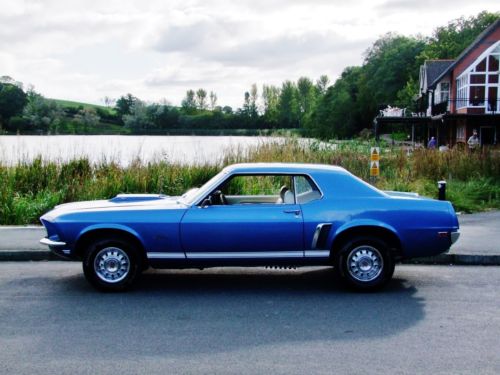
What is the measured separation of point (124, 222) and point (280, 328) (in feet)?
7.53

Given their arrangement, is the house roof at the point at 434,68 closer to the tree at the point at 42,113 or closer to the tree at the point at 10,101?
the tree at the point at 42,113

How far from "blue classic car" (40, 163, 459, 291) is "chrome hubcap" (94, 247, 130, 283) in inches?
0.4

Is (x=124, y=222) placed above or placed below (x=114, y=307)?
above

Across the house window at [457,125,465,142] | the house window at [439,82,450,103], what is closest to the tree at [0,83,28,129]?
the house window at [457,125,465,142]

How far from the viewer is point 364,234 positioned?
703cm

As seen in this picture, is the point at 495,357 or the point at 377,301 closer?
the point at 495,357

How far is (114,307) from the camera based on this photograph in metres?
6.37

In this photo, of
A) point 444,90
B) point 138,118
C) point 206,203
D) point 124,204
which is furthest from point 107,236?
point 444,90

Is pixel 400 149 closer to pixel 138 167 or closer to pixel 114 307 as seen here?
pixel 138 167

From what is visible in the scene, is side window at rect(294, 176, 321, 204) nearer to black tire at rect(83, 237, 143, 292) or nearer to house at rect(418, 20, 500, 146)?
black tire at rect(83, 237, 143, 292)

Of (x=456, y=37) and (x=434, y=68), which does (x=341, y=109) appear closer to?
(x=456, y=37)

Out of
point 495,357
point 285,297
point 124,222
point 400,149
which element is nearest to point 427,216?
point 285,297

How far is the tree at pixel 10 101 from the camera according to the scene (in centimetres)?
2252

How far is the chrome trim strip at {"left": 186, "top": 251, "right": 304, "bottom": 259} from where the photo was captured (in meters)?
6.88
